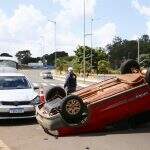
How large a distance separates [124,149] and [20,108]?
507 cm

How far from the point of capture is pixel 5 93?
53.0 ft

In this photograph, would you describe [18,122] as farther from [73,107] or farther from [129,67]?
[129,67]

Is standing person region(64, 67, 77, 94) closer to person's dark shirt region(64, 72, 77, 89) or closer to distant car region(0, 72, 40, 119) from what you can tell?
person's dark shirt region(64, 72, 77, 89)

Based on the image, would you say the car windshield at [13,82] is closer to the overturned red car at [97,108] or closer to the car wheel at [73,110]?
the overturned red car at [97,108]

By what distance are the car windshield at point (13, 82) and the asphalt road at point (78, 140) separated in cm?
263

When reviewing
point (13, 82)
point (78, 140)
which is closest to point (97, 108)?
point (78, 140)

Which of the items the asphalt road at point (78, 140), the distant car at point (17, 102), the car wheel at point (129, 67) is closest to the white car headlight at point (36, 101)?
the distant car at point (17, 102)

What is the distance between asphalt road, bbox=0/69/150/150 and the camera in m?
11.5

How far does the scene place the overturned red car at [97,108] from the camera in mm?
13023

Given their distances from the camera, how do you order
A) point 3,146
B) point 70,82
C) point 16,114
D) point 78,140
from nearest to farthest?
point 3,146 < point 78,140 < point 16,114 < point 70,82

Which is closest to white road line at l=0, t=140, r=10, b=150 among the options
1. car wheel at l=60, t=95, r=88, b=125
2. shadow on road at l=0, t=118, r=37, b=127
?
car wheel at l=60, t=95, r=88, b=125

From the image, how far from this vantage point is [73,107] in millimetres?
13102

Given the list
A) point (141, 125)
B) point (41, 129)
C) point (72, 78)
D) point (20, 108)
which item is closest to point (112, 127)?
point (141, 125)

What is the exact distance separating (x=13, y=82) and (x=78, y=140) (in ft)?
18.7
